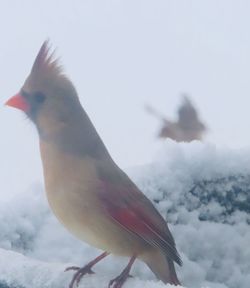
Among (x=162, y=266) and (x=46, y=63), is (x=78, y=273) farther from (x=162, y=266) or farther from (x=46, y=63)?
(x=46, y=63)

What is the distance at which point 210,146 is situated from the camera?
1604 millimetres

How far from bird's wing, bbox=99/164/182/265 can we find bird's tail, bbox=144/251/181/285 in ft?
0.11

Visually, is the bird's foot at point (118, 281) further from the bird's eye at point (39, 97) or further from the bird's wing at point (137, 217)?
the bird's eye at point (39, 97)

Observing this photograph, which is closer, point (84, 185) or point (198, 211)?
point (84, 185)

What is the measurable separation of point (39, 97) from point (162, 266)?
1.05ft

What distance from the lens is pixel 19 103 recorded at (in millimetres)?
1412

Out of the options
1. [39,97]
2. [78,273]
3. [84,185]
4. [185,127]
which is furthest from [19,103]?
[185,127]

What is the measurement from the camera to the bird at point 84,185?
131 cm

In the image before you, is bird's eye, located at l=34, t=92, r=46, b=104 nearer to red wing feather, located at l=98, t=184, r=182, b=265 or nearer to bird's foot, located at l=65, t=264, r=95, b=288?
red wing feather, located at l=98, t=184, r=182, b=265

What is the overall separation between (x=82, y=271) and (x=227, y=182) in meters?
0.44

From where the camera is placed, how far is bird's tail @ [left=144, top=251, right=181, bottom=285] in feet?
4.45

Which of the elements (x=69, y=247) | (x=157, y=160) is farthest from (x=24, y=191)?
(x=157, y=160)

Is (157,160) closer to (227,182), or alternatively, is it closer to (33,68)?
(227,182)

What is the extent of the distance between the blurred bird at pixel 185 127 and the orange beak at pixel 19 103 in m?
1.16
